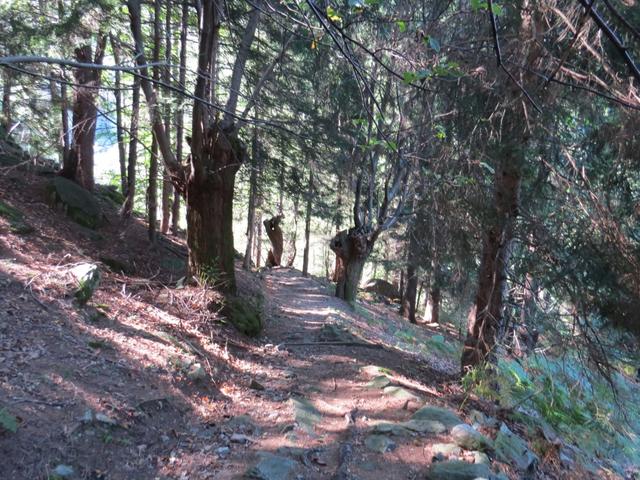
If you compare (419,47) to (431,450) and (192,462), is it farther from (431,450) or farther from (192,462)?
(192,462)

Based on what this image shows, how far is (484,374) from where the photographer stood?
5.75 meters

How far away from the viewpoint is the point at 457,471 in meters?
3.97

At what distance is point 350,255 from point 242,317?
6.80 metres

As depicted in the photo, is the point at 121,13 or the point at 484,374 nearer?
the point at 484,374

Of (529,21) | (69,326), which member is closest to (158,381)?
(69,326)

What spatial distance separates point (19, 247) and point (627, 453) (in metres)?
9.88

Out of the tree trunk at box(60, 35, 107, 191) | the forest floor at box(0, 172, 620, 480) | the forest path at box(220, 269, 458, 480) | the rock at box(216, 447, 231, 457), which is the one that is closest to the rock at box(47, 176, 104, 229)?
the tree trunk at box(60, 35, 107, 191)

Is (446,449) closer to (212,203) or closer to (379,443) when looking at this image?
(379,443)

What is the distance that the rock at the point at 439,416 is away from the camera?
497 cm

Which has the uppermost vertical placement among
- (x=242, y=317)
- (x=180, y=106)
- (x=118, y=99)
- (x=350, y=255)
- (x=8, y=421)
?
(x=118, y=99)

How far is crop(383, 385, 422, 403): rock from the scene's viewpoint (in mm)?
5691

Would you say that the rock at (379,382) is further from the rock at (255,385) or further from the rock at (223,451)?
the rock at (223,451)

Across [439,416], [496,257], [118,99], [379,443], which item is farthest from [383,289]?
[379,443]

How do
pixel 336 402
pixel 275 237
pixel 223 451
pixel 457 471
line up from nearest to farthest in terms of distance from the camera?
1. pixel 457 471
2. pixel 223 451
3. pixel 336 402
4. pixel 275 237
